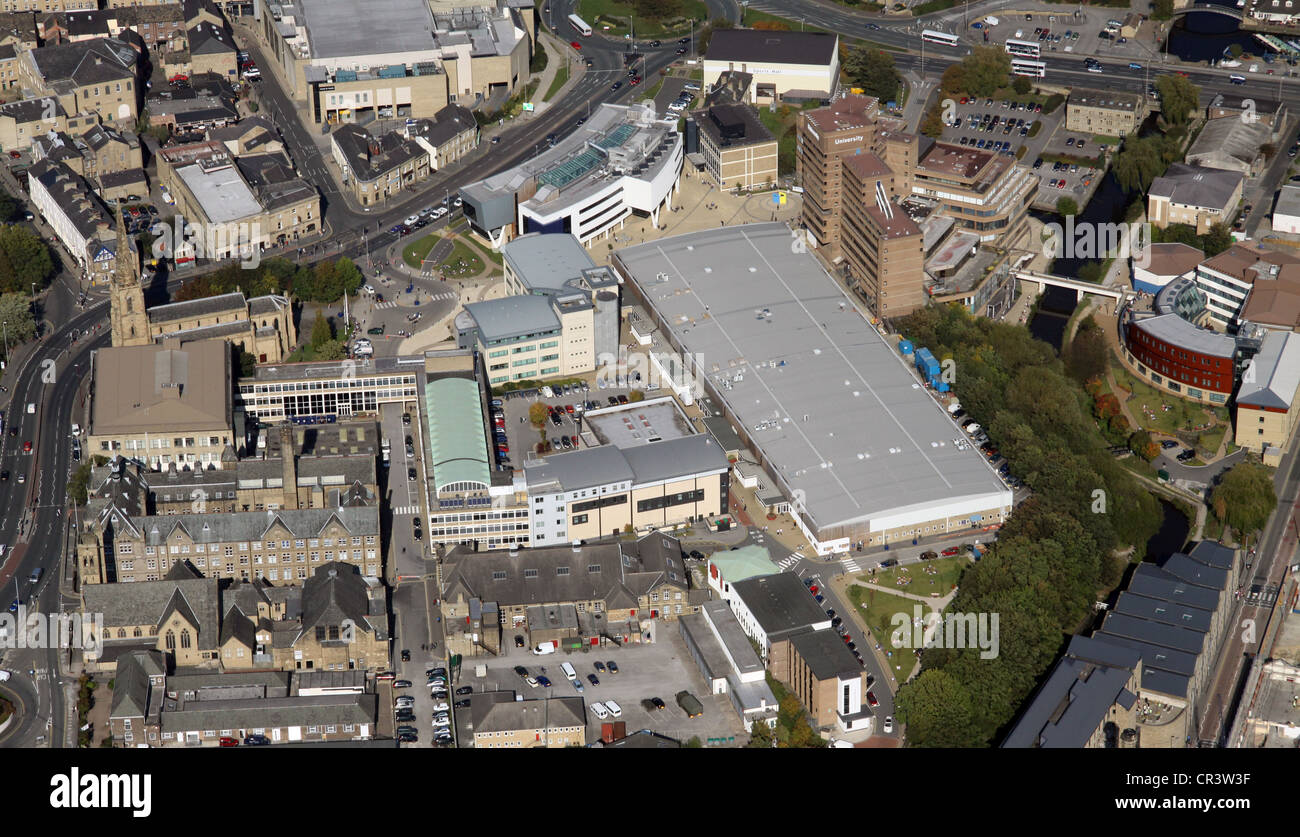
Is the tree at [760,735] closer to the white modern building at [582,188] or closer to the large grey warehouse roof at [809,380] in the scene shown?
the large grey warehouse roof at [809,380]

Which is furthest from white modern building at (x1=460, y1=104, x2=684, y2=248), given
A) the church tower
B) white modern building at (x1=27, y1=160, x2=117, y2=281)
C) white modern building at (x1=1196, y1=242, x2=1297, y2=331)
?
white modern building at (x1=1196, y1=242, x2=1297, y2=331)

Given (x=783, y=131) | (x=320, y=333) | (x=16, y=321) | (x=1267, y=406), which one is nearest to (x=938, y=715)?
(x=1267, y=406)

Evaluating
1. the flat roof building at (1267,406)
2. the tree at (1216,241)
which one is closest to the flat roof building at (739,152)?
the tree at (1216,241)

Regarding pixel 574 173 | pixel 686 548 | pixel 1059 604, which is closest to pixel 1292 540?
pixel 1059 604

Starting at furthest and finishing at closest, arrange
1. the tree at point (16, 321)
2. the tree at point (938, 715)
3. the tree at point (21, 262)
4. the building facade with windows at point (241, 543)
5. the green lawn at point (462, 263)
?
the green lawn at point (462, 263)
the tree at point (21, 262)
the tree at point (16, 321)
the building facade with windows at point (241, 543)
the tree at point (938, 715)

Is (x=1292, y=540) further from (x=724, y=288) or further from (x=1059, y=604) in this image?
(x=724, y=288)
